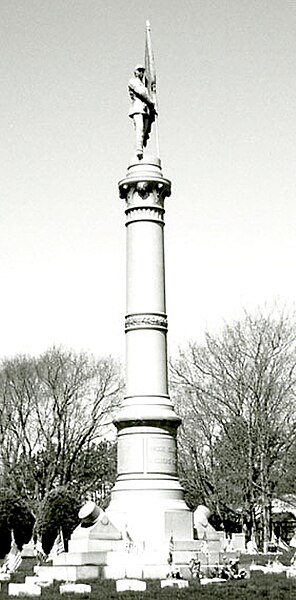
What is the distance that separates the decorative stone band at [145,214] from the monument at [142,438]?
1.1 inches

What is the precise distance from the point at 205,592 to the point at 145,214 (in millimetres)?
10984

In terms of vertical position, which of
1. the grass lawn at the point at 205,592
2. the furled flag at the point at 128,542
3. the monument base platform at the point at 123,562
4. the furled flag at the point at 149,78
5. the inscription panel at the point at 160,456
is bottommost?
the grass lawn at the point at 205,592

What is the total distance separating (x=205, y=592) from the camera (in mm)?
13734

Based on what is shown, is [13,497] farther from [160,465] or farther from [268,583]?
[268,583]

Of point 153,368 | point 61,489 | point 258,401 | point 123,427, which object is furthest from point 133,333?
point 61,489

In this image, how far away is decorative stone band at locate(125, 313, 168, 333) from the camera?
21.2 meters

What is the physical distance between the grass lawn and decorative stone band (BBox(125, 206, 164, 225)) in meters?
9.84

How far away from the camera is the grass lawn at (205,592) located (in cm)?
1304

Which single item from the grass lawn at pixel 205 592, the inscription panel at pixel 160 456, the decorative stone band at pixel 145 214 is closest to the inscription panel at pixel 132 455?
the inscription panel at pixel 160 456

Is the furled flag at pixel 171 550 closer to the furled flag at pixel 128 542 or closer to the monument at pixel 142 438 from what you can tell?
the monument at pixel 142 438

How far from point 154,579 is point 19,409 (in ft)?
83.2

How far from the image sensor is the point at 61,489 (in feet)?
131

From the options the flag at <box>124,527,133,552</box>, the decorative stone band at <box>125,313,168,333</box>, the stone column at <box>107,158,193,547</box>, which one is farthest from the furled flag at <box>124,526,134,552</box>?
the decorative stone band at <box>125,313,168,333</box>

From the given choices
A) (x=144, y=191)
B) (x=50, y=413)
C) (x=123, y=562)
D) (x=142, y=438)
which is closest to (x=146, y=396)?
(x=142, y=438)
